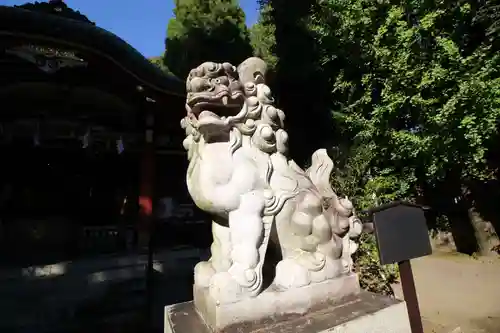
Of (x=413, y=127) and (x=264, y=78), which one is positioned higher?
(x=413, y=127)

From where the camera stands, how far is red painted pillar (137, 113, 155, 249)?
6.10 meters

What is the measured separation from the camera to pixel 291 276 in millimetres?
1796

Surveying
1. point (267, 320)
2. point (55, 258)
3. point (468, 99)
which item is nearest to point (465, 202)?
point (468, 99)

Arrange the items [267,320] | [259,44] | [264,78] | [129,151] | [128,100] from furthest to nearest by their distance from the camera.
Result: 1. [259,44]
2. [129,151]
3. [128,100]
4. [264,78]
5. [267,320]

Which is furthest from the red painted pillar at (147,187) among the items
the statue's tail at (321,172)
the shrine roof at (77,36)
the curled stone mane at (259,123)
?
the curled stone mane at (259,123)

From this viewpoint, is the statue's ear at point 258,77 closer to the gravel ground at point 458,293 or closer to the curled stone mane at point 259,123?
the curled stone mane at point 259,123

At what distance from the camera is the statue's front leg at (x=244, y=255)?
5.27 feet

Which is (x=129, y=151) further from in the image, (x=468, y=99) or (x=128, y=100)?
(x=468, y=99)

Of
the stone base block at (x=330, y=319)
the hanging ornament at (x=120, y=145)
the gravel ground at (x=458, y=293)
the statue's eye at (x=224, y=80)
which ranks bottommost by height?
the gravel ground at (x=458, y=293)

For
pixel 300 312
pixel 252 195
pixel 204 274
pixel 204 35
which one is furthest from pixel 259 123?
pixel 204 35

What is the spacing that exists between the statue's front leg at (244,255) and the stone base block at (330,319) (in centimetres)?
15

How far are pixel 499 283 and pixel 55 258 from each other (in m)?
7.51

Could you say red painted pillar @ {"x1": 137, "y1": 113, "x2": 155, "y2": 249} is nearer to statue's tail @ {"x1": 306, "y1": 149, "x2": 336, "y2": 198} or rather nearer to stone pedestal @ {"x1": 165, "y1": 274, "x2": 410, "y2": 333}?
stone pedestal @ {"x1": 165, "y1": 274, "x2": 410, "y2": 333}

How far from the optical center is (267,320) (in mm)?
1676
